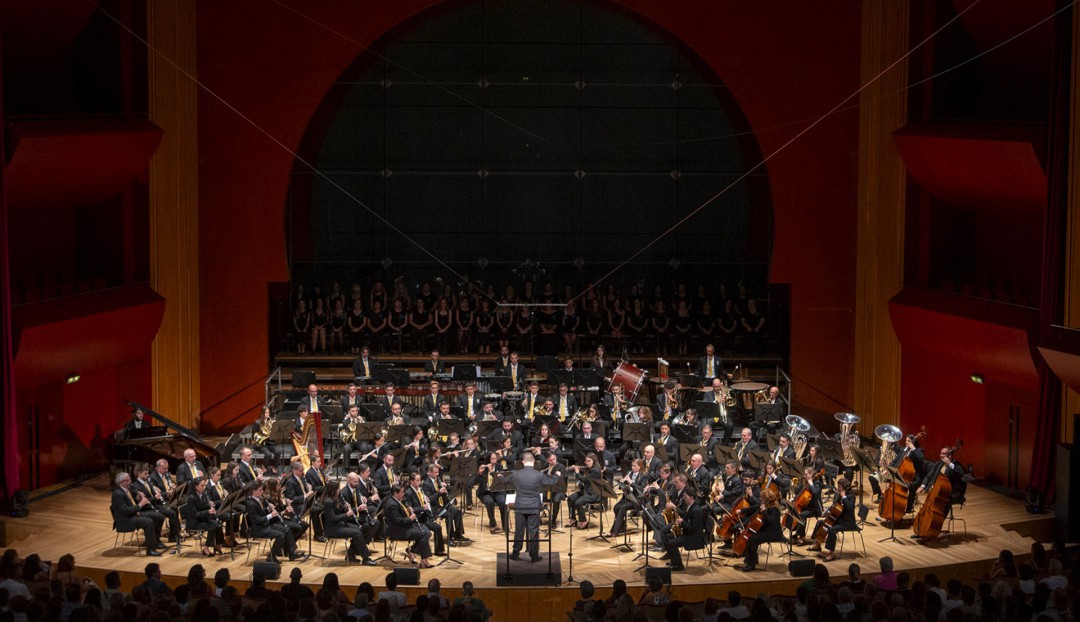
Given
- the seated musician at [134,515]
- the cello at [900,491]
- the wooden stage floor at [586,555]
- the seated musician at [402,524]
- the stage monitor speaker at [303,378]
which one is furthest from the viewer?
the stage monitor speaker at [303,378]

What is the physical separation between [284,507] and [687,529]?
13.7 ft

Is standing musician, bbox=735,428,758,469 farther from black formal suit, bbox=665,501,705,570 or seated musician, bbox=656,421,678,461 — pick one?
black formal suit, bbox=665,501,705,570

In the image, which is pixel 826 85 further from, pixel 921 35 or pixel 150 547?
pixel 150 547

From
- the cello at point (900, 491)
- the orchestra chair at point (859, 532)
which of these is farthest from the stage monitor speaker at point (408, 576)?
the cello at point (900, 491)

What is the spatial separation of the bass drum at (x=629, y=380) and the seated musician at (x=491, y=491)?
260cm

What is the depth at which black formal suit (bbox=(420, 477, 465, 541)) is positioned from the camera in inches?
575

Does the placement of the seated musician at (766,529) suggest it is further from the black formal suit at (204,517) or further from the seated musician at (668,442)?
the black formal suit at (204,517)

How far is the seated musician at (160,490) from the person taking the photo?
1475 cm

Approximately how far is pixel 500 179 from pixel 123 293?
21.4 feet

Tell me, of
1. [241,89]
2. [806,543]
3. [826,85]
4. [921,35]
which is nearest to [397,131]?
[241,89]

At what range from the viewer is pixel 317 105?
66.5ft

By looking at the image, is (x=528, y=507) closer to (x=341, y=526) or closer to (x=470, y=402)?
(x=341, y=526)

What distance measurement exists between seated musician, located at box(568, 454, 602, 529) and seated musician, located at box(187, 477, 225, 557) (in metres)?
3.87

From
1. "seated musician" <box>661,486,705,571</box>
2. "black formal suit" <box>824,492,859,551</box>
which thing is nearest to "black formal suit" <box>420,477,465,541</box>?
"seated musician" <box>661,486,705,571</box>
